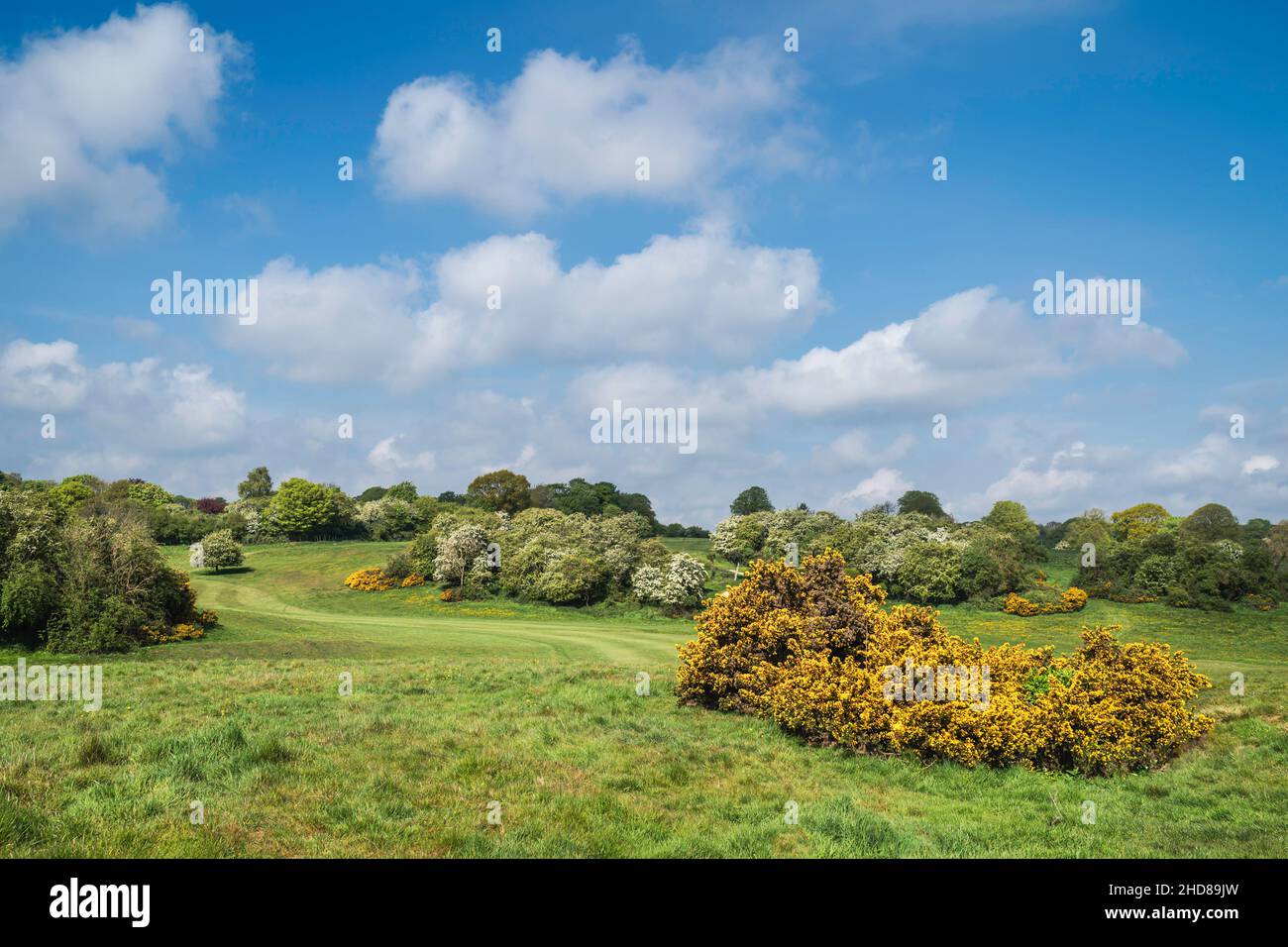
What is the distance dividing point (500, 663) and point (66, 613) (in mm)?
20815

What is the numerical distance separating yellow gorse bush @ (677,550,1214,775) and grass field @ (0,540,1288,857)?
59cm

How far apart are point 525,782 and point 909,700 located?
25.2 feet

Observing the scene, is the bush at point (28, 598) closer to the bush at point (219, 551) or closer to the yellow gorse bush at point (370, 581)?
the yellow gorse bush at point (370, 581)

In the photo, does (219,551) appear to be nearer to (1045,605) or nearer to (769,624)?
(769,624)

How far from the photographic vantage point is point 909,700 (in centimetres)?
1384

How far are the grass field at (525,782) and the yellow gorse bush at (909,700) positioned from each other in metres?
0.59

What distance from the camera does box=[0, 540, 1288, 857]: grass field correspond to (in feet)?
25.8

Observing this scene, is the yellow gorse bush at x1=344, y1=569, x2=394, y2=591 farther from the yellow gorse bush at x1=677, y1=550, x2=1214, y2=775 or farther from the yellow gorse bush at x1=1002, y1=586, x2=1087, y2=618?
the yellow gorse bush at x1=677, y1=550, x2=1214, y2=775

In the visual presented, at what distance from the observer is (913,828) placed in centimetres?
938

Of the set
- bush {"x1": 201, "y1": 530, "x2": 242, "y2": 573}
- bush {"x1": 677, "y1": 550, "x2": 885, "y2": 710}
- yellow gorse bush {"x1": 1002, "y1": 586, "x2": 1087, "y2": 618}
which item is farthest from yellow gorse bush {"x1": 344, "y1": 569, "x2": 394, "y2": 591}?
bush {"x1": 677, "y1": 550, "x2": 885, "y2": 710}

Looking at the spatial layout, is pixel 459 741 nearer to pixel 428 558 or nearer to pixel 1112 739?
pixel 1112 739

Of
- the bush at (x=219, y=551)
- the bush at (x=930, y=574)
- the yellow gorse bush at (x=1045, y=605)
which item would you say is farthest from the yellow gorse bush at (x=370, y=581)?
the yellow gorse bush at (x=1045, y=605)
